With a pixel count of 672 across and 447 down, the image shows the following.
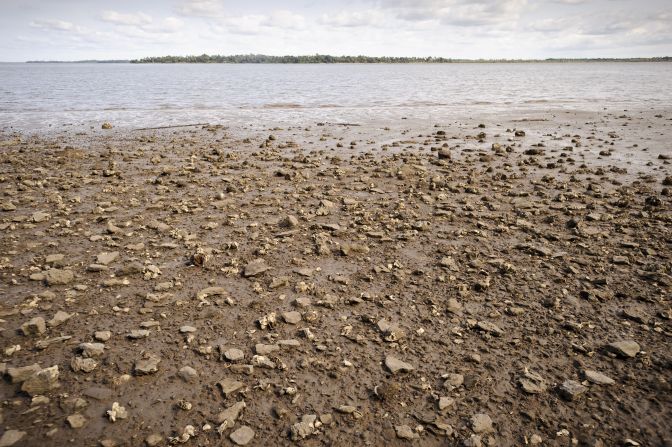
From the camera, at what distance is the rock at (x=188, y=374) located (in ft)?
12.4

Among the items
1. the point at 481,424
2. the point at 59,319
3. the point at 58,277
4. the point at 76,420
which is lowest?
the point at 481,424

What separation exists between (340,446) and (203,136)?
15.9m

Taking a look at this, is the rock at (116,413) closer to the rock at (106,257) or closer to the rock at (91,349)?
the rock at (91,349)

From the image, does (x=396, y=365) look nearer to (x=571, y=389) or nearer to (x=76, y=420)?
(x=571, y=389)

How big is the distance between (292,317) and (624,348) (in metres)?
3.56

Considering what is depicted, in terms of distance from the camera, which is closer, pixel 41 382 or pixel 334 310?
pixel 41 382

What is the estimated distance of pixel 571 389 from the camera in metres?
3.63

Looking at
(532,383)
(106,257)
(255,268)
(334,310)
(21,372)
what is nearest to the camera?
(21,372)

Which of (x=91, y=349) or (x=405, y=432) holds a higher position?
(x=91, y=349)

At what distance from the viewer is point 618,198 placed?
8742mm

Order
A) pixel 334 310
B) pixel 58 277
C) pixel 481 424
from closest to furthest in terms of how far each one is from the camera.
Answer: pixel 481 424 → pixel 334 310 → pixel 58 277

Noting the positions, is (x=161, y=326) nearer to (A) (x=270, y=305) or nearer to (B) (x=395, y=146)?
(A) (x=270, y=305)

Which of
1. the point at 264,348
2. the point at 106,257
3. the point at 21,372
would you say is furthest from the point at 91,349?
the point at 106,257

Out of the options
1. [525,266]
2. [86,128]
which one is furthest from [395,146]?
[86,128]
